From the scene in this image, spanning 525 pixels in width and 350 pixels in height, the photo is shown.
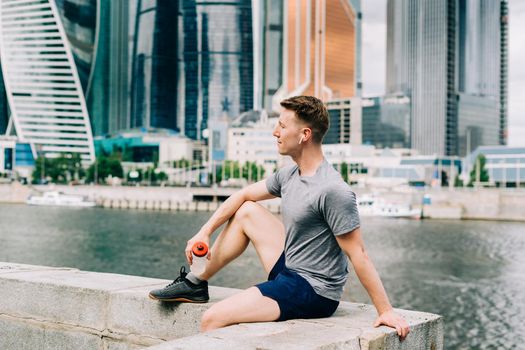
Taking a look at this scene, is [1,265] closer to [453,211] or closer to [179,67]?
[453,211]

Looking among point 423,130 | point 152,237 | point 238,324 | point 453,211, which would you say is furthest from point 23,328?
point 423,130

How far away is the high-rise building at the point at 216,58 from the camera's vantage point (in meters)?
185

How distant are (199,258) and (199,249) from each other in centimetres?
9

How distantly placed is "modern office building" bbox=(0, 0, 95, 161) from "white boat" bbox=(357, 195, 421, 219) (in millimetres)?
92836

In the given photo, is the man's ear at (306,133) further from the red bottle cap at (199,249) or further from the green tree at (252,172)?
the green tree at (252,172)

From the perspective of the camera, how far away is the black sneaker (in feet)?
16.4

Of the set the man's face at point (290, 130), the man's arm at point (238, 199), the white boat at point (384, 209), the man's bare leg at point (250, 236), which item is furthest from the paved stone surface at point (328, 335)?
the white boat at point (384, 209)

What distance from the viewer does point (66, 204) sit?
3558 inches

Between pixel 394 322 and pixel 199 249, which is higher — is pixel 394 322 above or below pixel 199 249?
below

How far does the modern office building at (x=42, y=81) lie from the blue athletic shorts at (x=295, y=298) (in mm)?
152285

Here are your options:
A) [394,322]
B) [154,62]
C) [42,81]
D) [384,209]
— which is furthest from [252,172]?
[394,322]

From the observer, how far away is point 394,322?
14.4 ft

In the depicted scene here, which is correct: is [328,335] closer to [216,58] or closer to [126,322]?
[126,322]

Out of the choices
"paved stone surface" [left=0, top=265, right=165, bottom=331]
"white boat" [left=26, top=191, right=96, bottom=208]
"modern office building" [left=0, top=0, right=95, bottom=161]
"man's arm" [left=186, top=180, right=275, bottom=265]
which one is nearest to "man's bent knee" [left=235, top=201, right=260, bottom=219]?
"man's arm" [left=186, top=180, right=275, bottom=265]
